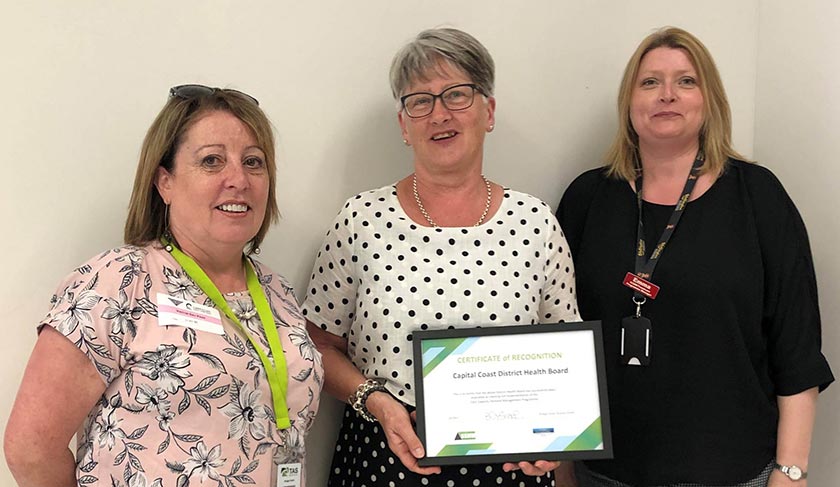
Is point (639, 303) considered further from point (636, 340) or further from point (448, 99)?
point (448, 99)

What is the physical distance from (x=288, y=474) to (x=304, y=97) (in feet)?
3.26

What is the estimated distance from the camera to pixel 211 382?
1457 millimetres

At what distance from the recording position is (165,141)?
154 centimetres

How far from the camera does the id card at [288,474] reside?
1.60 metres

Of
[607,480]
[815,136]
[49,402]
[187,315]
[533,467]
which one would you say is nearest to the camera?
[49,402]

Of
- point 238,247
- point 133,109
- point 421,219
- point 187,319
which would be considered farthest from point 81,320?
point 421,219

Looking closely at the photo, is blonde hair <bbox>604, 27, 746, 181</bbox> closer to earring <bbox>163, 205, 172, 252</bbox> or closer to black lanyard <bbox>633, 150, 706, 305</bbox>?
black lanyard <bbox>633, 150, 706, 305</bbox>

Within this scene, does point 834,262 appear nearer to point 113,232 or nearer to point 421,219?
point 421,219

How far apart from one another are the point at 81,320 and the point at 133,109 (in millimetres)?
623

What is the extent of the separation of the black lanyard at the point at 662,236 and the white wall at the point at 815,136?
2.01ft

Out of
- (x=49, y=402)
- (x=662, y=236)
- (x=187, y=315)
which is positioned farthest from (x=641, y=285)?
(x=49, y=402)

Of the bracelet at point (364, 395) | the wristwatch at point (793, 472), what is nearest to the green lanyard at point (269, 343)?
the bracelet at point (364, 395)

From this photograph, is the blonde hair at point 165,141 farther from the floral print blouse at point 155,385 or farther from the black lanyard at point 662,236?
the black lanyard at point 662,236

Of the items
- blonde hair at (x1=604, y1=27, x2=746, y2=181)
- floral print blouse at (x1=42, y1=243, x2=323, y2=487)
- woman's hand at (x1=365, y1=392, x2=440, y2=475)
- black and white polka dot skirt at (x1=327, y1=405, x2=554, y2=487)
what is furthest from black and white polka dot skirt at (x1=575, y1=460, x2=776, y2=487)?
floral print blouse at (x1=42, y1=243, x2=323, y2=487)
